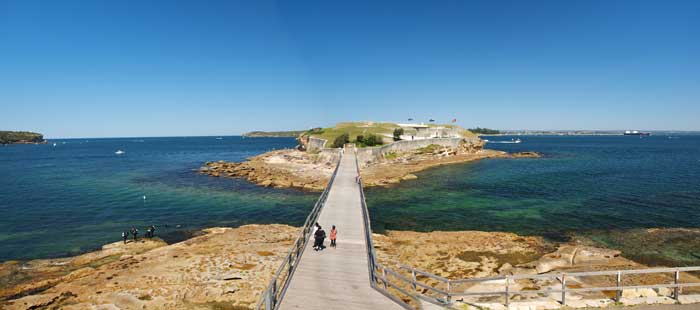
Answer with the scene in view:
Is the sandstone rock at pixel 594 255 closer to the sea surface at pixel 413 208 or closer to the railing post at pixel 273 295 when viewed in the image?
the sea surface at pixel 413 208

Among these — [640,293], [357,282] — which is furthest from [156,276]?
[640,293]

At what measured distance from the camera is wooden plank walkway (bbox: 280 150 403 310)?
10.1 meters

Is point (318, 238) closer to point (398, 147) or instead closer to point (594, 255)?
point (594, 255)

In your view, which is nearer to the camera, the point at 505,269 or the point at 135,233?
A: the point at 505,269

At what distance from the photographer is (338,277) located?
12.0 metres

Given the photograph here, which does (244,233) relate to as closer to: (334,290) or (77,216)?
(334,290)

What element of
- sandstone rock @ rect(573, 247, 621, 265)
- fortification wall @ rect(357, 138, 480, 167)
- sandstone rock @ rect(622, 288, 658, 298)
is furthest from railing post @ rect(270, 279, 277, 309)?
fortification wall @ rect(357, 138, 480, 167)

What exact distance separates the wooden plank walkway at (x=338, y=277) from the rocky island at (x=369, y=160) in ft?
64.9

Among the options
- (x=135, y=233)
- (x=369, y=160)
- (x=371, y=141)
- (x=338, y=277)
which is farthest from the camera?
(x=371, y=141)

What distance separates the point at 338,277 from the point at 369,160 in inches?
1596

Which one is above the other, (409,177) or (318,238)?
(318,238)

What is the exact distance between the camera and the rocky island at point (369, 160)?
4294cm

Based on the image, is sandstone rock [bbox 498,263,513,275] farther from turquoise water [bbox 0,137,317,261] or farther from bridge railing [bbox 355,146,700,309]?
turquoise water [bbox 0,137,317,261]

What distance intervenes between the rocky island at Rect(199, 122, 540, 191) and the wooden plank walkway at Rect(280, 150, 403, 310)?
64.9 ft
